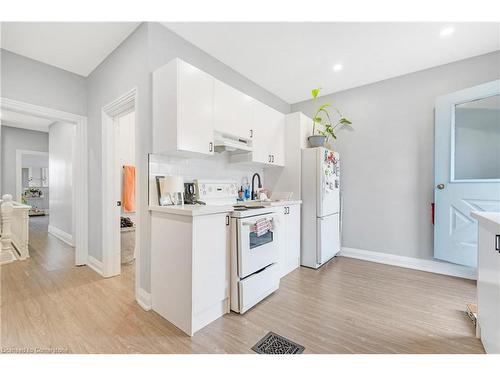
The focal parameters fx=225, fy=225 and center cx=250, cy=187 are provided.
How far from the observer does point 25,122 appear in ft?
16.4

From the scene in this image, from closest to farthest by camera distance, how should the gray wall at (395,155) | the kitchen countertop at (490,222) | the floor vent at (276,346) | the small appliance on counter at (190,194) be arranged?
the kitchen countertop at (490,222) → the floor vent at (276,346) → the small appliance on counter at (190,194) → the gray wall at (395,155)

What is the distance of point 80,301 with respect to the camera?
2049mm

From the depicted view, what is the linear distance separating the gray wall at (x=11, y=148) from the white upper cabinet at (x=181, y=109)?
5.96 metres

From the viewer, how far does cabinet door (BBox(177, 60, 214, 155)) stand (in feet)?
5.97

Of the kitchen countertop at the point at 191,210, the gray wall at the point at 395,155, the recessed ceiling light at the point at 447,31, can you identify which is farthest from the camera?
the gray wall at the point at 395,155

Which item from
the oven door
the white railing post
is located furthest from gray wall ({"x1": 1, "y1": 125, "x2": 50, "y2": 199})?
the oven door

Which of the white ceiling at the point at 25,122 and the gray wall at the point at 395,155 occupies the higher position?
the white ceiling at the point at 25,122

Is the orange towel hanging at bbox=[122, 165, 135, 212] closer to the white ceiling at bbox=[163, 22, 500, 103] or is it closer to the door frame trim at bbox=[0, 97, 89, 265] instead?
the door frame trim at bbox=[0, 97, 89, 265]

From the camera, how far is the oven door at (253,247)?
1851 mm

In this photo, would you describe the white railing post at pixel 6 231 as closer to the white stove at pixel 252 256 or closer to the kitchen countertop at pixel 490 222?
the white stove at pixel 252 256

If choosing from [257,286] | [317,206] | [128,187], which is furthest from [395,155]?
[128,187]

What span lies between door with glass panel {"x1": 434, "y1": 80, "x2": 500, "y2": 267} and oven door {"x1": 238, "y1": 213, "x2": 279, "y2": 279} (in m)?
2.03

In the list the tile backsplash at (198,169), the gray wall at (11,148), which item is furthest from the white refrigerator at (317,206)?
the gray wall at (11,148)

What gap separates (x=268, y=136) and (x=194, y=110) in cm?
119
